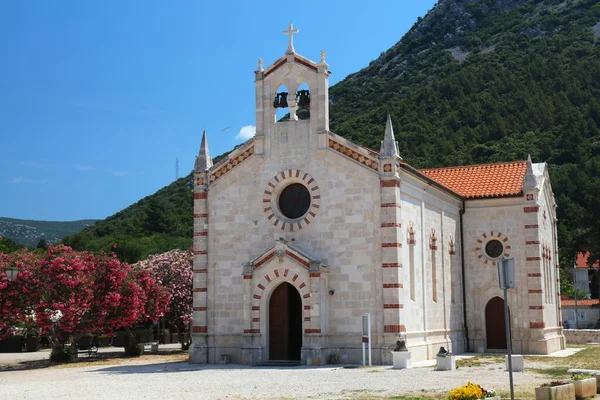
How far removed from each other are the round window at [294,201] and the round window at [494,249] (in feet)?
35.0

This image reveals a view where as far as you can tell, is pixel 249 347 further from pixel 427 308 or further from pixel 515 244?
pixel 515 244

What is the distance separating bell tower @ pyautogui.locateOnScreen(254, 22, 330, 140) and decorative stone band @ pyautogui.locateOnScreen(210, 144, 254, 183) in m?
0.80

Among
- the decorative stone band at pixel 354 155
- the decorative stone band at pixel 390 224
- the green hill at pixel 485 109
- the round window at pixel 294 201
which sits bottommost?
the decorative stone band at pixel 390 224

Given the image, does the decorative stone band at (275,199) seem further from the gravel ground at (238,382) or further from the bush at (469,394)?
the bush at (469,394)

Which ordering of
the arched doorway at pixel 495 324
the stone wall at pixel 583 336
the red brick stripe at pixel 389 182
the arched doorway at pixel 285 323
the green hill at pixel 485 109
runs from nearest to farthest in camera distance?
the red brick stripe at pixel 389 182
the arched doorway at pixel 285 323
the arched doorway at pixel 495 324
the stone wall at pixel 583 336
the green hill at pixel 485 109

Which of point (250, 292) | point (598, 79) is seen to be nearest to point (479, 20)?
point (598, 79)

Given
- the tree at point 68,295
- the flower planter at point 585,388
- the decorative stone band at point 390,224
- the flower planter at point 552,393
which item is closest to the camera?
the flower planter at point 552,393

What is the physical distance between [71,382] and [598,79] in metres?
86.7

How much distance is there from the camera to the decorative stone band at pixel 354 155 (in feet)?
92.9

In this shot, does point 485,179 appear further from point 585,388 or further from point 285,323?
point 585,388

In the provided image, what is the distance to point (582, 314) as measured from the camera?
73.6m

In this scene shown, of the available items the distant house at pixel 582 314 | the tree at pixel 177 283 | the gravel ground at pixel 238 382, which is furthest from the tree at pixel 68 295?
the distant house at pixel 582 314

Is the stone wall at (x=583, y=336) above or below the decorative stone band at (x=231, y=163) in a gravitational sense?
below

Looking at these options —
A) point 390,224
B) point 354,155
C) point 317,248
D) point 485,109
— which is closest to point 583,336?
point 390,224
